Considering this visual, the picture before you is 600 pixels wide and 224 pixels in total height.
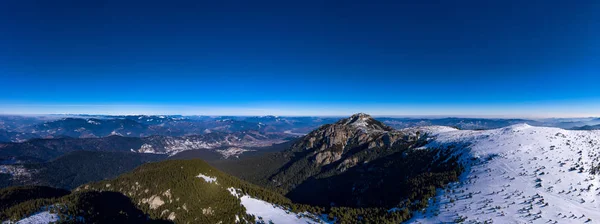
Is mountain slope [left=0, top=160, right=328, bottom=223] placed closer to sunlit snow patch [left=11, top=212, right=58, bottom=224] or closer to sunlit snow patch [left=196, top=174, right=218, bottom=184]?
sunlit snow patch [left=196, top=174, right=218, bottom=184]

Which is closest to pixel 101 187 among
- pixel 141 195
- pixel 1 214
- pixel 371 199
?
pixel 141 195

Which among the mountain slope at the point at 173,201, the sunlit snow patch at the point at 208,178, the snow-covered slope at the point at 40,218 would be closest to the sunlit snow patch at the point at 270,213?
the mountain slope at the point at 173,201

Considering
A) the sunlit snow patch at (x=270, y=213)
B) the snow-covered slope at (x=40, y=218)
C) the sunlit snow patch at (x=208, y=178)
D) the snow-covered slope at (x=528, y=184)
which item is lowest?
the sunlit snow patch at (x=270, y=213)

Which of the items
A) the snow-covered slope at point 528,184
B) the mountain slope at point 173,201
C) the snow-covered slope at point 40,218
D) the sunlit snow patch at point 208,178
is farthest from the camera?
the sunlit snow patch at point 208,178

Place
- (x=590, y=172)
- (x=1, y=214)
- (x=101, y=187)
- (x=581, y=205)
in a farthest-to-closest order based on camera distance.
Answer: (x=101, y=187) → (x=590, y=172) → (x=1, y=214) → (x=581, y=205)

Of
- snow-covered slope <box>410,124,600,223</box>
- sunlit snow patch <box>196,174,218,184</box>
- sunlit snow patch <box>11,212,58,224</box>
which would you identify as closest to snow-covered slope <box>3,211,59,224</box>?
sunlit snow patch <box>11,212,58,224</box>

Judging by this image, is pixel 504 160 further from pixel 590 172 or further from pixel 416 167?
pixel 416 167

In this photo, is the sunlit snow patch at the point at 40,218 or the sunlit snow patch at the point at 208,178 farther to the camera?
the sunlit snow patch at the point at 208,178

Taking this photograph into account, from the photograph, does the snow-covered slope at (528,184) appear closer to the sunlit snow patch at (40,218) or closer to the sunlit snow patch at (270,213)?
the sunlit snow patch at (270,213)
